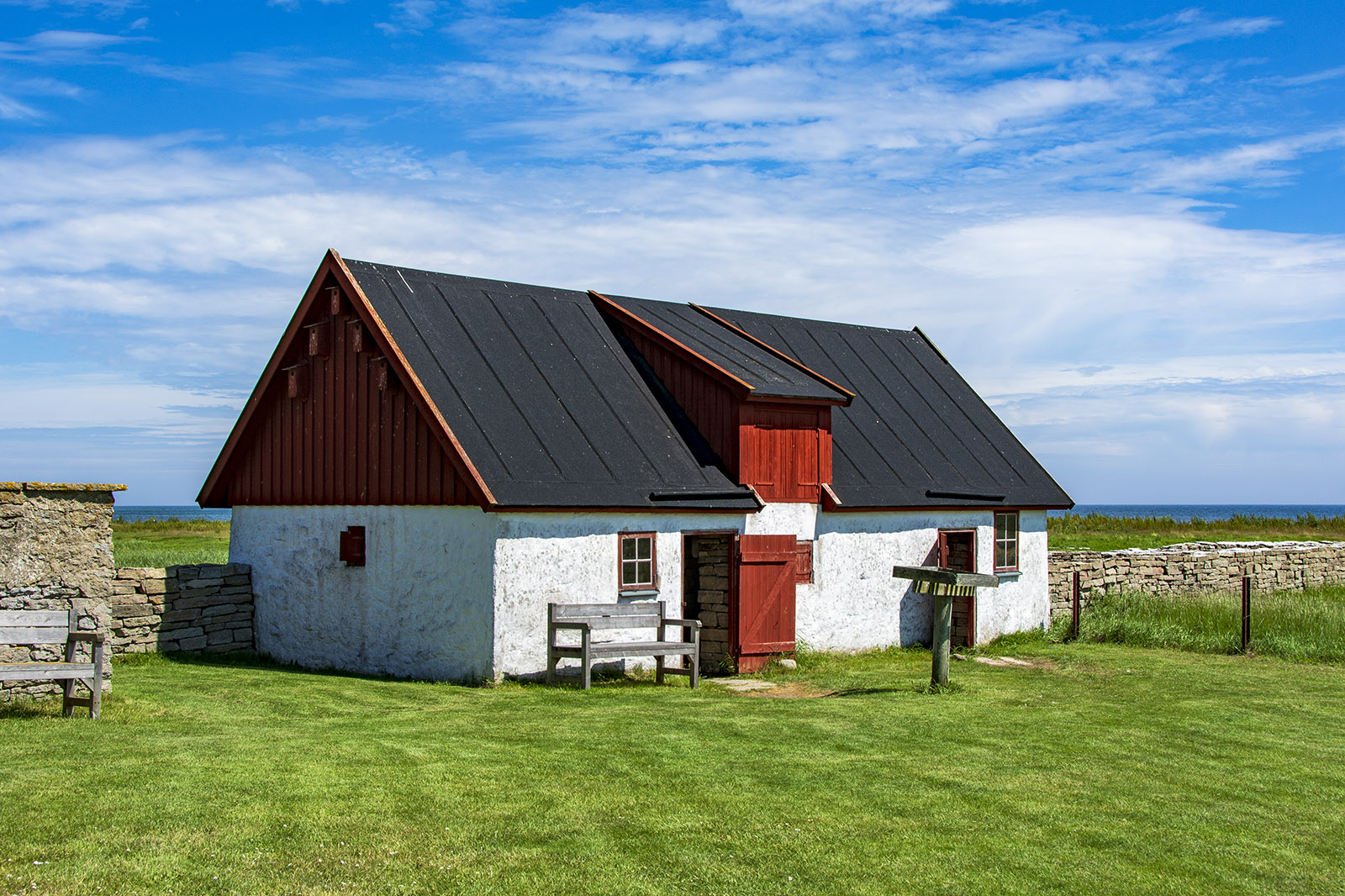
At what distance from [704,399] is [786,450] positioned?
156cm

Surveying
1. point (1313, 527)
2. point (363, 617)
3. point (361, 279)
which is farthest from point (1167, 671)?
point (1313, 527)

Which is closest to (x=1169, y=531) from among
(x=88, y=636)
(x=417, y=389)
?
(x=417, y=389)

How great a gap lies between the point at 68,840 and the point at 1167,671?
15.2m

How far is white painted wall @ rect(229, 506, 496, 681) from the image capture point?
1542cm

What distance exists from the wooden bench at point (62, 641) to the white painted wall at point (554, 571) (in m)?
5.08

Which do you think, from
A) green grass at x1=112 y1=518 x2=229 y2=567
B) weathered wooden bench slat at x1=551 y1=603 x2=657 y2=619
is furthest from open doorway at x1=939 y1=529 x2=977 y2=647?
green grass at x1=112 y1=518 x2=229 y2=567

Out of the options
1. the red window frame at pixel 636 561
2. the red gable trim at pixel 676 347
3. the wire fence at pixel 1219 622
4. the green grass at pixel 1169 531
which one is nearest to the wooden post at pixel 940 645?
the red window frame at pixel 636 561

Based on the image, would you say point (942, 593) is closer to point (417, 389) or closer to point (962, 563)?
point (962, 563)

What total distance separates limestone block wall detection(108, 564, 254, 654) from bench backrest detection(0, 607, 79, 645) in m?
5.28

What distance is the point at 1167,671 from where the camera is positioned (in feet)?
57.3

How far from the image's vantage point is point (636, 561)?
16.6 metres

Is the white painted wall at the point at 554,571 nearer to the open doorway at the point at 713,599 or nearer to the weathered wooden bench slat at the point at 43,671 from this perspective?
the open doorway at the point at 713,599

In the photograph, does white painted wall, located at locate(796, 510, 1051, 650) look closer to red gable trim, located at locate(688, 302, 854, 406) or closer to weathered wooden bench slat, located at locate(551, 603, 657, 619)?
red gable trim, located at locate(688, 302, 854, 406)

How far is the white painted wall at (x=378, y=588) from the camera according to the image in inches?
607
